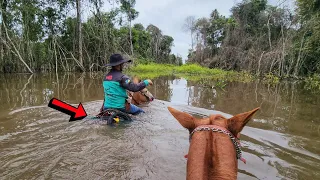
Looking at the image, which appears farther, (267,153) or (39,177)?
(267,153)

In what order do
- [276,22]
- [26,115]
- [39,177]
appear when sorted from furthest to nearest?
[276,22] → [26,115] → [39,177]

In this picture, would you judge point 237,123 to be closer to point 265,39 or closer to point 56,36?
point 56,36

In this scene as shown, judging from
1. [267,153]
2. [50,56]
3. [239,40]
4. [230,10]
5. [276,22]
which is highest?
[230,10]

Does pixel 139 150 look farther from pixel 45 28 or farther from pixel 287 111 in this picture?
pixel 45 28

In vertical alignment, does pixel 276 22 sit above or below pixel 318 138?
above

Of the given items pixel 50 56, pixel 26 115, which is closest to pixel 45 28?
pixel 50 56

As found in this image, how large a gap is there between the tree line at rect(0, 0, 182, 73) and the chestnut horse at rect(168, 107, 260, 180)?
51.1ft

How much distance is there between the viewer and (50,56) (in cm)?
2052

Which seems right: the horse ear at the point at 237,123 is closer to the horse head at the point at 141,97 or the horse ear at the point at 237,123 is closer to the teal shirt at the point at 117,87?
the teal shirt at the point at 117,87

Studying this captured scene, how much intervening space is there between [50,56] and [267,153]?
20.4 m

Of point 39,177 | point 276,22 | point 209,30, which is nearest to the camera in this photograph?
point 39,177

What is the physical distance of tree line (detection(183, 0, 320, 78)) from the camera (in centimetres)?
1722
